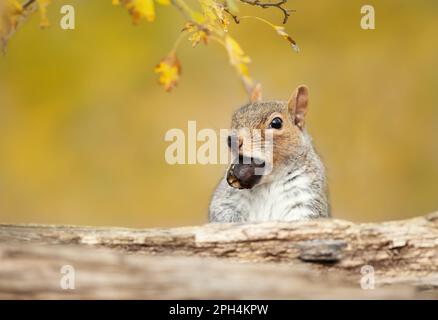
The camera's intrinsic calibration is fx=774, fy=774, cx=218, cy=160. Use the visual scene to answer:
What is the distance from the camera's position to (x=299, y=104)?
15.4 feet

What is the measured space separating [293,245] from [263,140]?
0.77m

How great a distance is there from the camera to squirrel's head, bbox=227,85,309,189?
430 cm

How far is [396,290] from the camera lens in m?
3.74

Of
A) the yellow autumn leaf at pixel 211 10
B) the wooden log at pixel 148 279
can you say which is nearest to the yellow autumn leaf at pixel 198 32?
the yellow autumn leaf at pixel 211 10

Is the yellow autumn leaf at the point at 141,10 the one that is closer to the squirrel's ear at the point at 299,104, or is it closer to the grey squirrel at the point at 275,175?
the grey squirrel at the point at 275,175

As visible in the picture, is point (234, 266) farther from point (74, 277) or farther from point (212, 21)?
point (212, 21)

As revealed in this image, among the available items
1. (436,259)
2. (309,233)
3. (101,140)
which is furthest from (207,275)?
(101,140)

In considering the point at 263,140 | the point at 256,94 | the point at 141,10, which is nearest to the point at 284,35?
the point at 141,10

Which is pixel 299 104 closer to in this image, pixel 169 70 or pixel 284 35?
pixel 284 35

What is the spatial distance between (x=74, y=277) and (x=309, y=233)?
117 centimetres

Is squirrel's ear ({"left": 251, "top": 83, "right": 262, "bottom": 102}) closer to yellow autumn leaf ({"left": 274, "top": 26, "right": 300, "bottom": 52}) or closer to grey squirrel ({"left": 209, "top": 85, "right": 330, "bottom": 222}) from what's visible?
grey squirrel ({"left": 209, "top": 85, "right": 330, "bottom": 222})

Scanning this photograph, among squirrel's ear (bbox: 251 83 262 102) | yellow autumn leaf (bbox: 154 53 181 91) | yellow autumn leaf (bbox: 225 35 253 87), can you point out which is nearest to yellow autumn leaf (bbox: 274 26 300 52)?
yellow autumn leaf (bbox: 225 35 253 87)

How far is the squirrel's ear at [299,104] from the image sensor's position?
15.2ft

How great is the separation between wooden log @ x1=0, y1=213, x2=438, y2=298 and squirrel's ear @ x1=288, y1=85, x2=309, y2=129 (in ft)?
3.11
